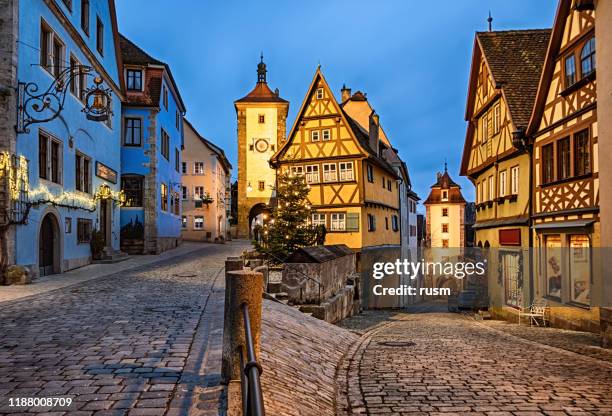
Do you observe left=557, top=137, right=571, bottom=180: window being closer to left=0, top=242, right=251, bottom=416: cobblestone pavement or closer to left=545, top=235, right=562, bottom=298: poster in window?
left=545, top=235, right=562, bottom=298: poster in window

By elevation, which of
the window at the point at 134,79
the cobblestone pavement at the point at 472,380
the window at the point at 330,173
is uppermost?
the window at the point at 134,79

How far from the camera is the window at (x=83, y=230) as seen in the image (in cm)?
2062

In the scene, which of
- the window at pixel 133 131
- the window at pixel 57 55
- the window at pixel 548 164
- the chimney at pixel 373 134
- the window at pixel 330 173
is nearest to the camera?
the window at pixel 548 164

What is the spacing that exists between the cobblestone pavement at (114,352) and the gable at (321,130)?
60.9ft

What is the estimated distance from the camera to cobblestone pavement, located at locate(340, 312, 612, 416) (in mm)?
6539

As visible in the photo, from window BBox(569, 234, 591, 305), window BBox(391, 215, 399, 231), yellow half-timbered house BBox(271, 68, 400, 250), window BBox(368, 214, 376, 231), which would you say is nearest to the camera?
window BBox(569, 234, 591, 305)

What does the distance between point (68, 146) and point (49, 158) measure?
215 cm

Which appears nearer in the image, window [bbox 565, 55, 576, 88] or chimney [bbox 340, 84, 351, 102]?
window [bbox 565, 55, 576, 88]

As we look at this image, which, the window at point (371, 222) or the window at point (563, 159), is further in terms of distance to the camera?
the window at point (371, 222)

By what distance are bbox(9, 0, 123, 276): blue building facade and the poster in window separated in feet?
50.5

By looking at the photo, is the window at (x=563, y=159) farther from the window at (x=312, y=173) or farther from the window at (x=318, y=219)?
the window at (x=312, y=173)

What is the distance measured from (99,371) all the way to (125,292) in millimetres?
7436

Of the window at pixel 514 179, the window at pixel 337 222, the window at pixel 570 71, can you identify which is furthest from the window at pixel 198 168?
the window at pixel 570 71

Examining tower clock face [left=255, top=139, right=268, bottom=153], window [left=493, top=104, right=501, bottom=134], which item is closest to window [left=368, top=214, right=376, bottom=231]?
window [left=493, top=104, right=501, bottom=134]
